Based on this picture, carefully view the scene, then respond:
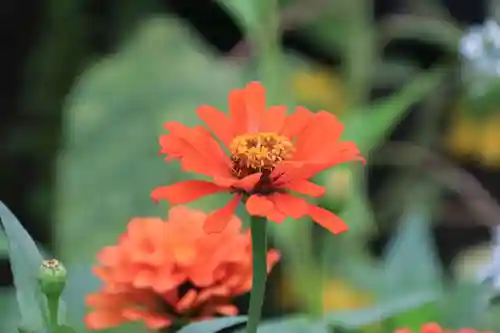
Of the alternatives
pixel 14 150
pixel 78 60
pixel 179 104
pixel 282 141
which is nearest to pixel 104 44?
pixel 78 60

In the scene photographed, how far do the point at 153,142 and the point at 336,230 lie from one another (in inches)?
19.4

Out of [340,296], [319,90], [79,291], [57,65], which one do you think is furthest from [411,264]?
[57,65]

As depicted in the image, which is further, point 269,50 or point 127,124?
point 127,124

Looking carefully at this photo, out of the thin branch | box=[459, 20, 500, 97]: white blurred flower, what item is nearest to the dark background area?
the thin branch

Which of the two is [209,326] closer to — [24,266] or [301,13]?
[24,266]

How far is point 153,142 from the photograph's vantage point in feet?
2.52

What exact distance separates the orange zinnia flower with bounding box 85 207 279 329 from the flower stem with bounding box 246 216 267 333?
0.04m

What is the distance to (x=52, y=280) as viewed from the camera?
0.29 meters

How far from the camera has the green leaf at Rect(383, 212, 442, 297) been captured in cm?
46

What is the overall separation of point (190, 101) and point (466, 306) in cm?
41

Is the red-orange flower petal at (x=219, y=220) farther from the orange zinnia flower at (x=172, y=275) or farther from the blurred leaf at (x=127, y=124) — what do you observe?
the blurred leaf at (x=127, y=124)

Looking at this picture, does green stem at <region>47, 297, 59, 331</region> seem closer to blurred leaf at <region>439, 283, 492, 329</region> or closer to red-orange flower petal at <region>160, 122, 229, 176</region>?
red-orange flower petal at <region>160, 122, 229, 176</region>

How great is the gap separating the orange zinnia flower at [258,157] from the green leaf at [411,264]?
15 cm

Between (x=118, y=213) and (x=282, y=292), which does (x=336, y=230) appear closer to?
(x=118, y=213)
